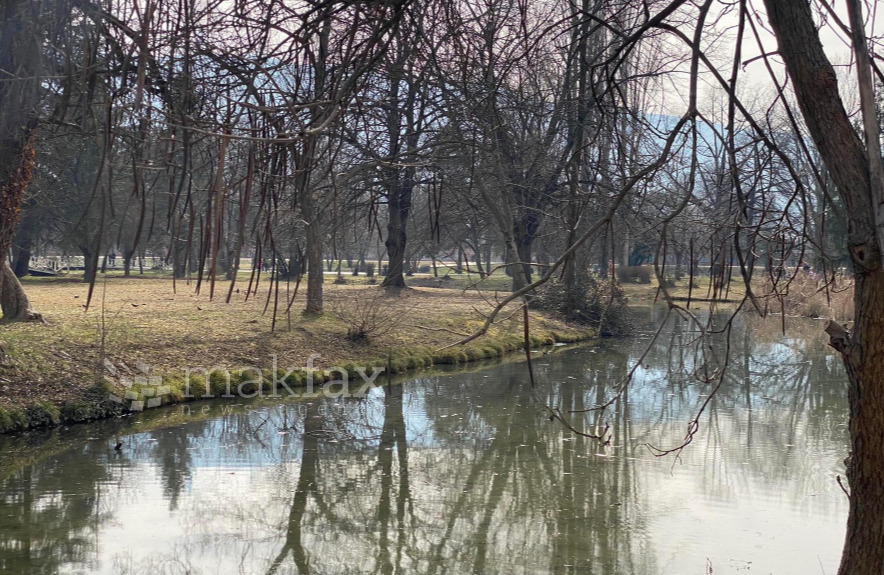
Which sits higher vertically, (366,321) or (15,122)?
(15,122)

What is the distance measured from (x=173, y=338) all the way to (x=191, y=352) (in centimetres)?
59

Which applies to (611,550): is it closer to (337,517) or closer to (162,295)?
(337,517)

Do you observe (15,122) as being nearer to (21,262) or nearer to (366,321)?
(366,321)

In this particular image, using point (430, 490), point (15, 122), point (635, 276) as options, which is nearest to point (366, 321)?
point (15, 122)

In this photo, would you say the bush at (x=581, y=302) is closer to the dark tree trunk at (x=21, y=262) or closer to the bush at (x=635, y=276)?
the bush at (x=635, y=276)

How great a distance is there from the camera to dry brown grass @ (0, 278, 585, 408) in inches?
419

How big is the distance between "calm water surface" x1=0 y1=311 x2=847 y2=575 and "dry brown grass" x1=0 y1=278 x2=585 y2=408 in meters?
1.01

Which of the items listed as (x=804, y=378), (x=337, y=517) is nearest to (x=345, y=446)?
(x=337, y=517)

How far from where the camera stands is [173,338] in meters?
13.3

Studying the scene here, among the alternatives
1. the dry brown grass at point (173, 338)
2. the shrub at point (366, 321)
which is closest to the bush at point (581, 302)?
the dry brown grass at point (173, 338)

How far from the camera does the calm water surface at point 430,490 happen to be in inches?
243

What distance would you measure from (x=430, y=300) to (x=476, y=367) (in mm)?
8525

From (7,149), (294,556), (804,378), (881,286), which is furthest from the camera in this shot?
(804,378)

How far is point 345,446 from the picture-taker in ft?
31.4
